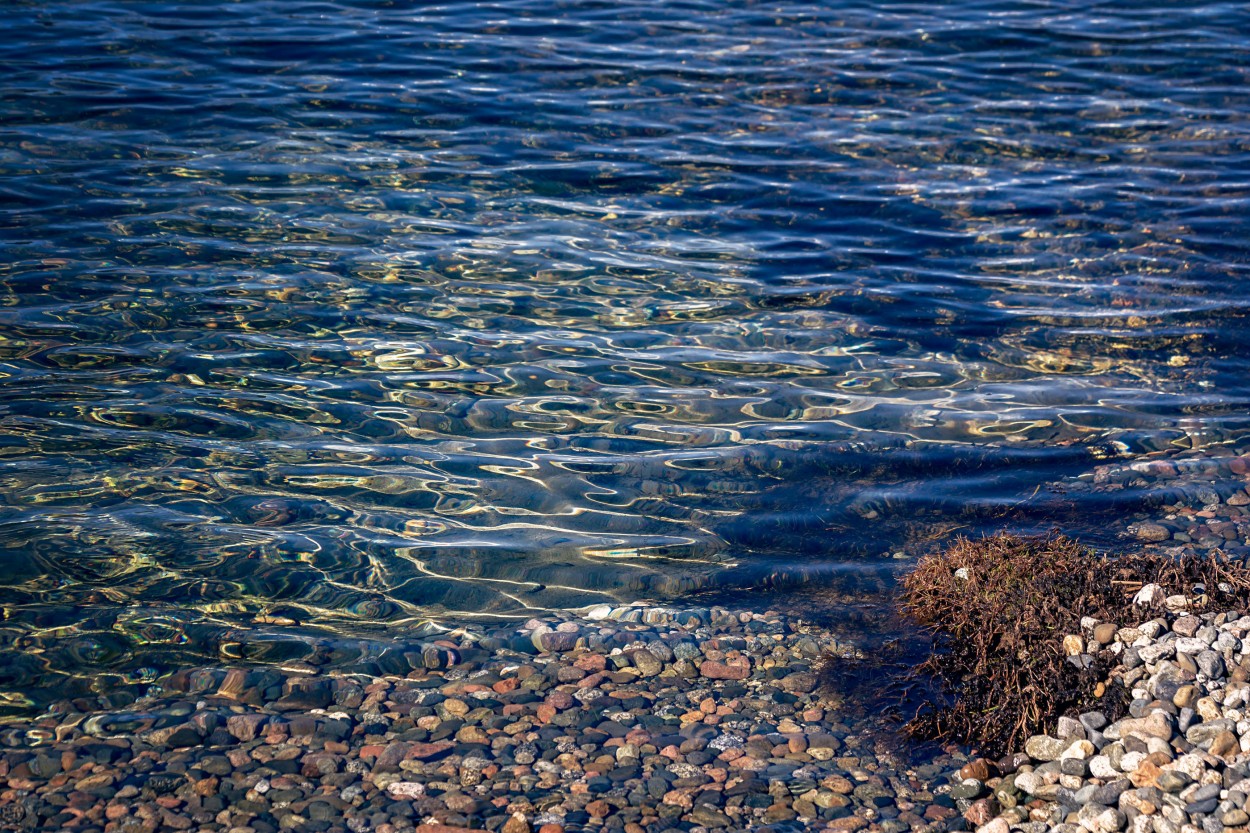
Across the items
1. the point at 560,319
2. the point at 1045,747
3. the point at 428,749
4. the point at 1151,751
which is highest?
the point at 560,319

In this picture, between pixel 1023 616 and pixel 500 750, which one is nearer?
pixel 500 750

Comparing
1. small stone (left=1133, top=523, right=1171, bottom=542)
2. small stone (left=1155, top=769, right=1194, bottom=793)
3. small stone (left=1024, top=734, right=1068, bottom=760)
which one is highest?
small stone (left=1155, top=769, right=1194, bottom=793)

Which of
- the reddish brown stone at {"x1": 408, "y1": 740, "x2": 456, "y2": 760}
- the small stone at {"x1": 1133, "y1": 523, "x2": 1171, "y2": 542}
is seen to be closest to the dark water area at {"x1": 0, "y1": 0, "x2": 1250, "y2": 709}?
the small stone at {"x1": 1133, "y1": 523, "x2": 1171, "y2": 542}

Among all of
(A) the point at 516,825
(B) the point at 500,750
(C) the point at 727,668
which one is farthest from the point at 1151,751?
(B) the point at 500,750

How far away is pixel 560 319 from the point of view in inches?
350

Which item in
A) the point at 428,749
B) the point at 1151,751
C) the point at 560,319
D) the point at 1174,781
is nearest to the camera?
the point at 1174,781

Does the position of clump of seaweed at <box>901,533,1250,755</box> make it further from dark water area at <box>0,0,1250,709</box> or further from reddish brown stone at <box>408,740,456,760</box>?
reddish brown stone at <box>408,740,456,760</box>

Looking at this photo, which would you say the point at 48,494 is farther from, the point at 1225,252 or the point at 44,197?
the point at 1225,252

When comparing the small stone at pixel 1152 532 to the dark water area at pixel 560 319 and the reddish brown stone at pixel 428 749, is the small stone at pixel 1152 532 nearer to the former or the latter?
the dark water area at pixel 560 319

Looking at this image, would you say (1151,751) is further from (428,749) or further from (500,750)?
(428,749)

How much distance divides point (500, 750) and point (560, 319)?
448cm

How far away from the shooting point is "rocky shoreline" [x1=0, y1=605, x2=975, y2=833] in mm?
4684

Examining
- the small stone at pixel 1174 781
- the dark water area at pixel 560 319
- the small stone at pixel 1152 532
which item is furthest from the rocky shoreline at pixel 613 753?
the small stone at pixel 1152 532

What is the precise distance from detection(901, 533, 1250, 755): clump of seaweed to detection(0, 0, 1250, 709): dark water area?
1.63ft
